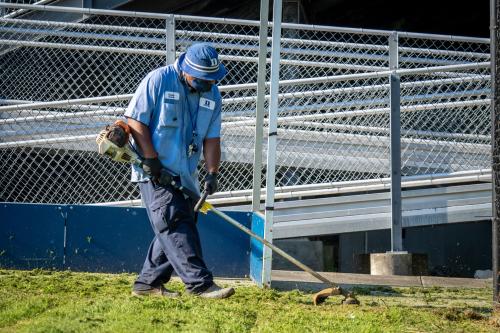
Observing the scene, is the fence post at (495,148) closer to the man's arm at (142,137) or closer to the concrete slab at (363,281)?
the concrete slab at (363,281)

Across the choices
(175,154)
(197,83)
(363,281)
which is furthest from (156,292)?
(363,281)

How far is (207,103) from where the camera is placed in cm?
650

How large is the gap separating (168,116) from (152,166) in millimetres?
390

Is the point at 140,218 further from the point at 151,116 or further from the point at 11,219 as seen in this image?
the point at 151,116

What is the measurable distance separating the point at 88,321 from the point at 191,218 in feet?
5.15

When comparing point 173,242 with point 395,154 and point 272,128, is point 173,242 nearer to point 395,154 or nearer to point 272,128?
point 272,128

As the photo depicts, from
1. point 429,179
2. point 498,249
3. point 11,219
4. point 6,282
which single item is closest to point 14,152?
point 11,219

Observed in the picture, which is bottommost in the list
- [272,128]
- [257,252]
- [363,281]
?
[363,281]

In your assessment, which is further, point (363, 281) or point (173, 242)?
point (363, 281)

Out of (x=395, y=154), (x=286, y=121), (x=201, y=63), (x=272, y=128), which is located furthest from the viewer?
(x=286, y=121)

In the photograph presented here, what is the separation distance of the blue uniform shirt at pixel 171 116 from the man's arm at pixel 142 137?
36 millimetres

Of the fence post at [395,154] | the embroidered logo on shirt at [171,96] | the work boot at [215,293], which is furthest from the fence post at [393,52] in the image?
the work boot at [215,293]

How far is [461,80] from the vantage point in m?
9.26

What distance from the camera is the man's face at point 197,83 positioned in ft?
20.7
